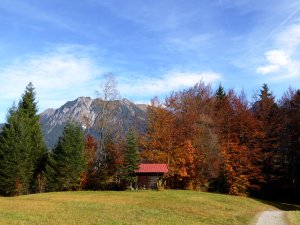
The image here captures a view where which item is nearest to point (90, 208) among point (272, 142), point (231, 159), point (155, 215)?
point (155, 215)

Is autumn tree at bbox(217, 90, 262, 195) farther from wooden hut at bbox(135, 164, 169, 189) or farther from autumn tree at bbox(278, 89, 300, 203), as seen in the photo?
wooden hut at bbox(135, 164, 169, 189)

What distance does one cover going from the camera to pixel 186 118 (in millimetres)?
61938

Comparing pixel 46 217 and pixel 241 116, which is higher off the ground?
pixel 241 116

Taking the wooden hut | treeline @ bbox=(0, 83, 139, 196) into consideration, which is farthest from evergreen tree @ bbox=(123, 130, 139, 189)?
the wooden hut

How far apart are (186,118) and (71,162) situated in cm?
2003

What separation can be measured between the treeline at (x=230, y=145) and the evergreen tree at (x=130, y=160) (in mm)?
6461

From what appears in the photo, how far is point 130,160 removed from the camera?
53.8 meters

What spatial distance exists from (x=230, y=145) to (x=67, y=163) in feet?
82.4

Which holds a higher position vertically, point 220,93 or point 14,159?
point 220,93

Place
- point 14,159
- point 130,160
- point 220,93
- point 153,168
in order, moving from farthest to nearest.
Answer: point 220,93 → point 153,168 → point 130,160 → point 14,159

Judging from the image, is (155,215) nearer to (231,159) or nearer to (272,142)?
(231,159)

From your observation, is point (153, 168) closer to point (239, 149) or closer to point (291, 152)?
point (239, 149)

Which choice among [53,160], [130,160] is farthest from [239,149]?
[53,160]

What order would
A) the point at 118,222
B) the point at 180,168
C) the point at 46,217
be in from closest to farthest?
the point at 118,222
the point at 46,217
the point at 180,168
